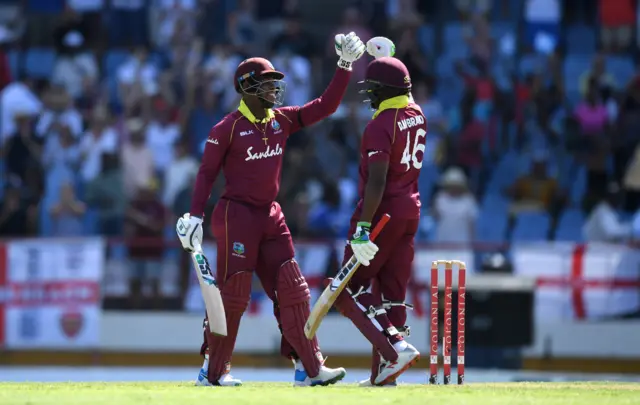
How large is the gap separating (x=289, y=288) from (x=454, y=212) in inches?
326

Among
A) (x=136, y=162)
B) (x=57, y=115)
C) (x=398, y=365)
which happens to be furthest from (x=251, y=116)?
(x=57, y=115)

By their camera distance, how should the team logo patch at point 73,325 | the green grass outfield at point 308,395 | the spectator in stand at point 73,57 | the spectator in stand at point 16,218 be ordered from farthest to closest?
the spectator in stand at point 73,57, the spectator in stand at point 16,218, the team logo patch at point 73,325, the green grass outfield at point 308,395

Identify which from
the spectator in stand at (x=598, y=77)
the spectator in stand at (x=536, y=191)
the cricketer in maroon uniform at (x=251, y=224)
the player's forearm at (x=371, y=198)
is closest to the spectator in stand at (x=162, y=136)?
the spectator in stand at (x=536, y=191)

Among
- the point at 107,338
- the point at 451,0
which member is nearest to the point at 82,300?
the point at 107,338

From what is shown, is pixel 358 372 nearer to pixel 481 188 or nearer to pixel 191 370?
pixel 191 370

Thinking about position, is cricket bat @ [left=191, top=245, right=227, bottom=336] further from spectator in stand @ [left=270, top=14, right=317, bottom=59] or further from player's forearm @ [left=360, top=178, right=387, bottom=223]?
spectator in stand @ [left=270, top=14, right=317, bottom=59]

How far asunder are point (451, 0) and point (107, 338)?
802 centimetres

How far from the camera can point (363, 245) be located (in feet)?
34.2

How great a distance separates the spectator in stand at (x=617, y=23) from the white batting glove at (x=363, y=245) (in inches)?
482

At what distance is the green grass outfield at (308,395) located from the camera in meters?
9.17

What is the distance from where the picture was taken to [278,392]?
389 inches

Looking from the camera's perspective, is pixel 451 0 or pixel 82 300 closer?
pixel 82 300

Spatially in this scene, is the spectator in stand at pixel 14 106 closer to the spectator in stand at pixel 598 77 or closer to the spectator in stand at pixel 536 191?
the spectator in stand at pixel 536 191

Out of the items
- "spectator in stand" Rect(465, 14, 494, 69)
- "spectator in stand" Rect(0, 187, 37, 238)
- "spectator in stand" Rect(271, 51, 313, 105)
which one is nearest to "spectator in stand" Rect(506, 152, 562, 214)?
"spectator in stand" Rect(465, 14, 494, 69)
